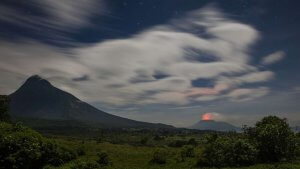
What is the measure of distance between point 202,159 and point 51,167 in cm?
3235

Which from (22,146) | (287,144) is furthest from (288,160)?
(22,146)

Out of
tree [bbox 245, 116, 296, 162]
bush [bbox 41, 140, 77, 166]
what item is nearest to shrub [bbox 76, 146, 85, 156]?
bush [bbox 41, 140, 77, 166]

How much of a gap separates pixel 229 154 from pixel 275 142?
10.9m

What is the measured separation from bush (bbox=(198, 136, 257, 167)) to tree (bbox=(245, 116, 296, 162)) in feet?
10.8

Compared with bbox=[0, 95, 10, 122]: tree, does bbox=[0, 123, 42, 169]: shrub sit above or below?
below

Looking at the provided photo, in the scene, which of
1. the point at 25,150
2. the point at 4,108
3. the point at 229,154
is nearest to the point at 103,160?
the point at 25,150

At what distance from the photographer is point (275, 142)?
78.0 meters

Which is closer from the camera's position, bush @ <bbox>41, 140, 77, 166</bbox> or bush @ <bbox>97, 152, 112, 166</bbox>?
bush @ <bbox>41, 140, 77, 166</bbox>

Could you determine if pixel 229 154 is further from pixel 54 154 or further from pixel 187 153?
pixel 54 154

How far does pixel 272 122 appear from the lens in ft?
284

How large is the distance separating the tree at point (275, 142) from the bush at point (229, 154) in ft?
10.8

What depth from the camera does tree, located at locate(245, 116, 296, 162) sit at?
78062 millimetres

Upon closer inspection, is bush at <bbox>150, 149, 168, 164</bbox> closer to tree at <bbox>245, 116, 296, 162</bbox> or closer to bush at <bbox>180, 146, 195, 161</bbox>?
bush at <bbox>180, 146, 195, 161</bbox>

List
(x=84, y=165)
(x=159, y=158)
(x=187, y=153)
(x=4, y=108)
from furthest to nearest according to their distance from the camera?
1. (x=4, y=108)
2. (x=187, y=153)
3. (x=159, y=158)
4. (x=84, y=165)
